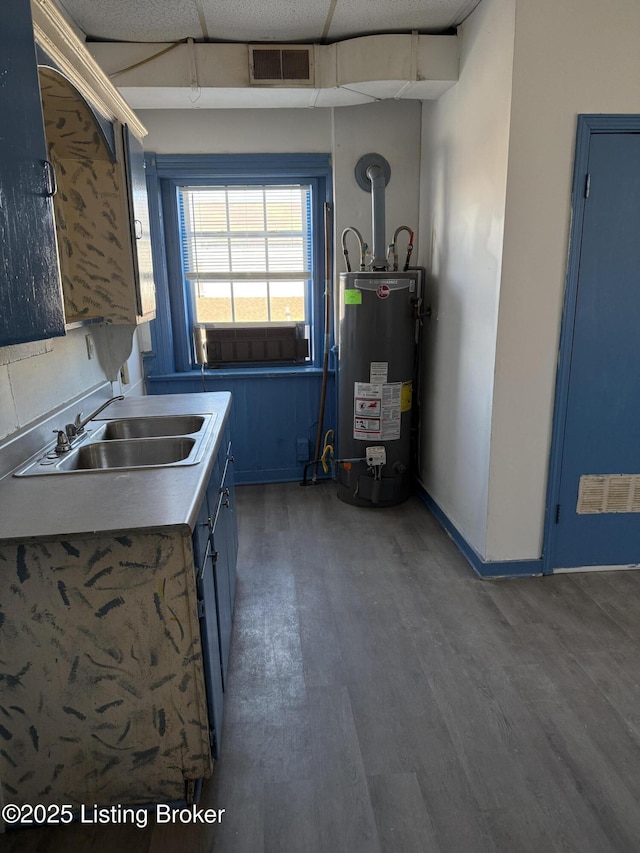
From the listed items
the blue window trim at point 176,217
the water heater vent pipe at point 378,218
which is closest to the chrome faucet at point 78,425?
the blue window trim at point 176,217

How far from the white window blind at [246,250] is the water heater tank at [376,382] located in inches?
22.4

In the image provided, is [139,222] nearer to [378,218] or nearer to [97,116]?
[97,116]

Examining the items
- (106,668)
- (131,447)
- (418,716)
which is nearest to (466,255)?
(131,447)

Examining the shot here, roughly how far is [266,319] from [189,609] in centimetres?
281

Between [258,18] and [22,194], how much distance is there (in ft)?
6.73

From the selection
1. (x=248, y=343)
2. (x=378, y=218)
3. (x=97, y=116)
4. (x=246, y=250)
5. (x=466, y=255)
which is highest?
(x=97, y=116)

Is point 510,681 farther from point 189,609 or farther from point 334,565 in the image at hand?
point 189,609

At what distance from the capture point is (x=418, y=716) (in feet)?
6.06

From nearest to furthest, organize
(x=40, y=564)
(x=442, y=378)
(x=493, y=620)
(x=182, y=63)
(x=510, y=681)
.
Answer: (x=40, y=564), (x=510, y=681), (x=493, y=620), (x=182, y=63), (x=442, y=378)

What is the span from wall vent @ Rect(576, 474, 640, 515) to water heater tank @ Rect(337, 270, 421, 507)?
1.14 metres

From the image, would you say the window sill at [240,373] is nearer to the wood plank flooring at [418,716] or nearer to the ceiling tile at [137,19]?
the wood plank flooring at [418,716]

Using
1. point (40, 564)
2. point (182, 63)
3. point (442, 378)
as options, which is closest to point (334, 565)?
point (442, 378)

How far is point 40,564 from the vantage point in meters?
1.32

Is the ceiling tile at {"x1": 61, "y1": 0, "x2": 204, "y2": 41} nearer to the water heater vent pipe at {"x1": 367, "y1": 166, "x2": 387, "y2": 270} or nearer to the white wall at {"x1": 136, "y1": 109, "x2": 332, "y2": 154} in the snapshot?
the white wall at {"x1": 136, "y1": 109, "x2": 332, "y2": 154}
